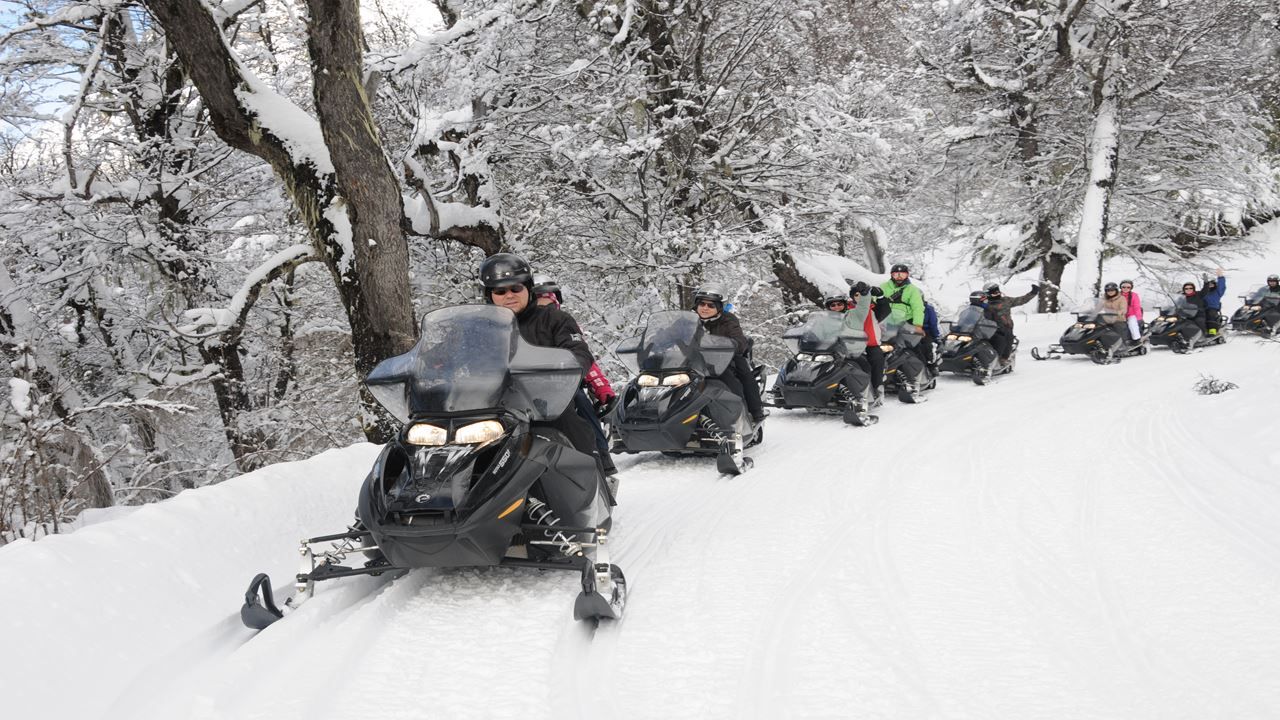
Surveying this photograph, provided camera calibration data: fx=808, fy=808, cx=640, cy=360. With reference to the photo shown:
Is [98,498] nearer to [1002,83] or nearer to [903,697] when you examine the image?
[903,697]

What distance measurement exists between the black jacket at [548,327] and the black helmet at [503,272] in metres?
0.26

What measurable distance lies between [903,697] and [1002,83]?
22437 millimetres

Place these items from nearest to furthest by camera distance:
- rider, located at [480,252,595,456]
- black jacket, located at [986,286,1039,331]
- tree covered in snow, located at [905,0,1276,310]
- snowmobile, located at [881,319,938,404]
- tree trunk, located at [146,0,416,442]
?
1. rider, located at [480,252,595,456]
2. tree trunk, located at [146,0,416,442]
3. snowmobile, located at [881,319,938,404]
4. black jacket, located at [986,286,1039,331]
5. tree covered in snow, located at [905,0,1276,310]

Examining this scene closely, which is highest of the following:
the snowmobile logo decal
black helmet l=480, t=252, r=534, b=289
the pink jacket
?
black helmet l=480, t=252, r=534, b=289

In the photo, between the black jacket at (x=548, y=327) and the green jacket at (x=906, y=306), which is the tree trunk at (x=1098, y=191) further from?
the black jacket at (x=548, y=327)

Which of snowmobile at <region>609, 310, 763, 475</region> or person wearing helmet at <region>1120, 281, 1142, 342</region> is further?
person wearing helmet at <region>1120, 281, 1142, 342</region>

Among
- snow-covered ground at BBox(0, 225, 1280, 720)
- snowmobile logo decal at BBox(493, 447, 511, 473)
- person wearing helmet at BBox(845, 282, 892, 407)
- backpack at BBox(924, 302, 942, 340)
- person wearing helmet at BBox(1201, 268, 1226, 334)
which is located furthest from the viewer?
person wearing helmet at BBox(1201, 268, 1226, 334)

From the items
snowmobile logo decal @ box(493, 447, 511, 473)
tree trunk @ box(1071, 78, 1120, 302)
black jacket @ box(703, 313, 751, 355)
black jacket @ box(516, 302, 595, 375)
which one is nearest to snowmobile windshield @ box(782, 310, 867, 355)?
black jacket @ box(703, 313, 751, 355)

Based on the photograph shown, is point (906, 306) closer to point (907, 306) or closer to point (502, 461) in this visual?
point (907, 306)

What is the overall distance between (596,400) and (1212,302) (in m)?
17.0

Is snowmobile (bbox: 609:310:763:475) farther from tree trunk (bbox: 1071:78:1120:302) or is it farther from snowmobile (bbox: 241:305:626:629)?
tree trunk (bbox: 1071:78:1120:302)

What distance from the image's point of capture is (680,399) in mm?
7555

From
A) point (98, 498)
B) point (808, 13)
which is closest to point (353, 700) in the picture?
point (98, 498)

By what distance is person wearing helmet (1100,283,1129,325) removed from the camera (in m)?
15.6
